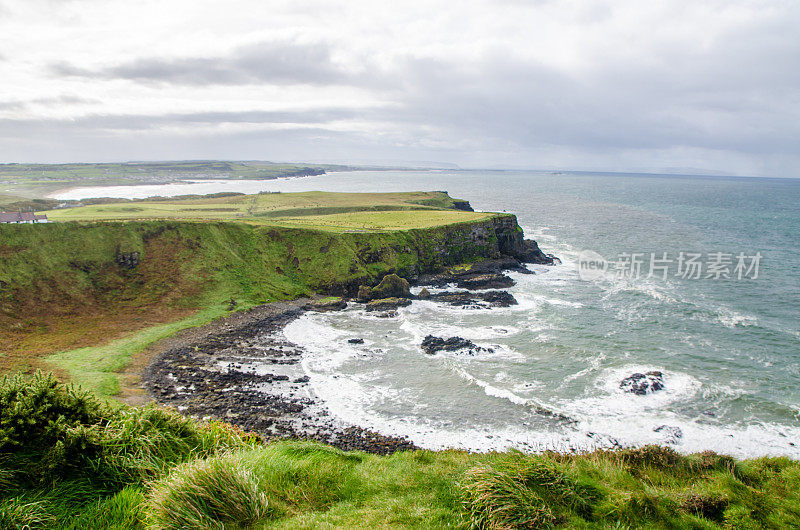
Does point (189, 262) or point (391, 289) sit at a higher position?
point (189, 262)

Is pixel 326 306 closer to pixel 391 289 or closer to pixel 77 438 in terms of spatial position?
pixel 391 289

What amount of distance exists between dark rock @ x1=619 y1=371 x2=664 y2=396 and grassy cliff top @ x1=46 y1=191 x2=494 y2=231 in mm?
46599

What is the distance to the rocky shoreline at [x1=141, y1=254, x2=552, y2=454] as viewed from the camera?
28.1 m

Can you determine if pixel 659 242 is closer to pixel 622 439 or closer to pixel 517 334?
pixel 517 334

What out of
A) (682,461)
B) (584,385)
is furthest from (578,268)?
(682,461)

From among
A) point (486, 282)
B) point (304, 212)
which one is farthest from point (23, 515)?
point (304, 212)

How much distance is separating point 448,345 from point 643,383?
1669 cm

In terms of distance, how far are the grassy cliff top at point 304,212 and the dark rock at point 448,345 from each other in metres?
36.0

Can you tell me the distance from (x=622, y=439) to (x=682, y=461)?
16.3 metres

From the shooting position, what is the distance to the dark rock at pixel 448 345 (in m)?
40.4

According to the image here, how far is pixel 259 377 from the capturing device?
116 feet

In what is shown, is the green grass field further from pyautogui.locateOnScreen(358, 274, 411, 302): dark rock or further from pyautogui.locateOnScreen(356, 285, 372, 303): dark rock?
pyautogui.locateOnScreen(358, 274, 411, 302): dark rock

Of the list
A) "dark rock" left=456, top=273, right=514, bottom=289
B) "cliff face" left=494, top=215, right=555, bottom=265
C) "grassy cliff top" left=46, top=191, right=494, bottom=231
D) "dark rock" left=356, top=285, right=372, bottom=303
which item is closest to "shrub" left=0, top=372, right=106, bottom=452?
"dark rock" left=356, top=285, right=372, bottom=303

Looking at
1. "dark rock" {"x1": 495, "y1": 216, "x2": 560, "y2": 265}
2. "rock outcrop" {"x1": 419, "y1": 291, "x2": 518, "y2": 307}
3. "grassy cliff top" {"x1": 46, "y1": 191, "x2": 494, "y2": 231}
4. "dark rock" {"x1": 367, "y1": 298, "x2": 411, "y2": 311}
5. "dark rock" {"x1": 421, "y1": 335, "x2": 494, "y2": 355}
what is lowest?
"dark rock" {"x1": 421, "y1": 335, "x2": 494, "y2": 355}
